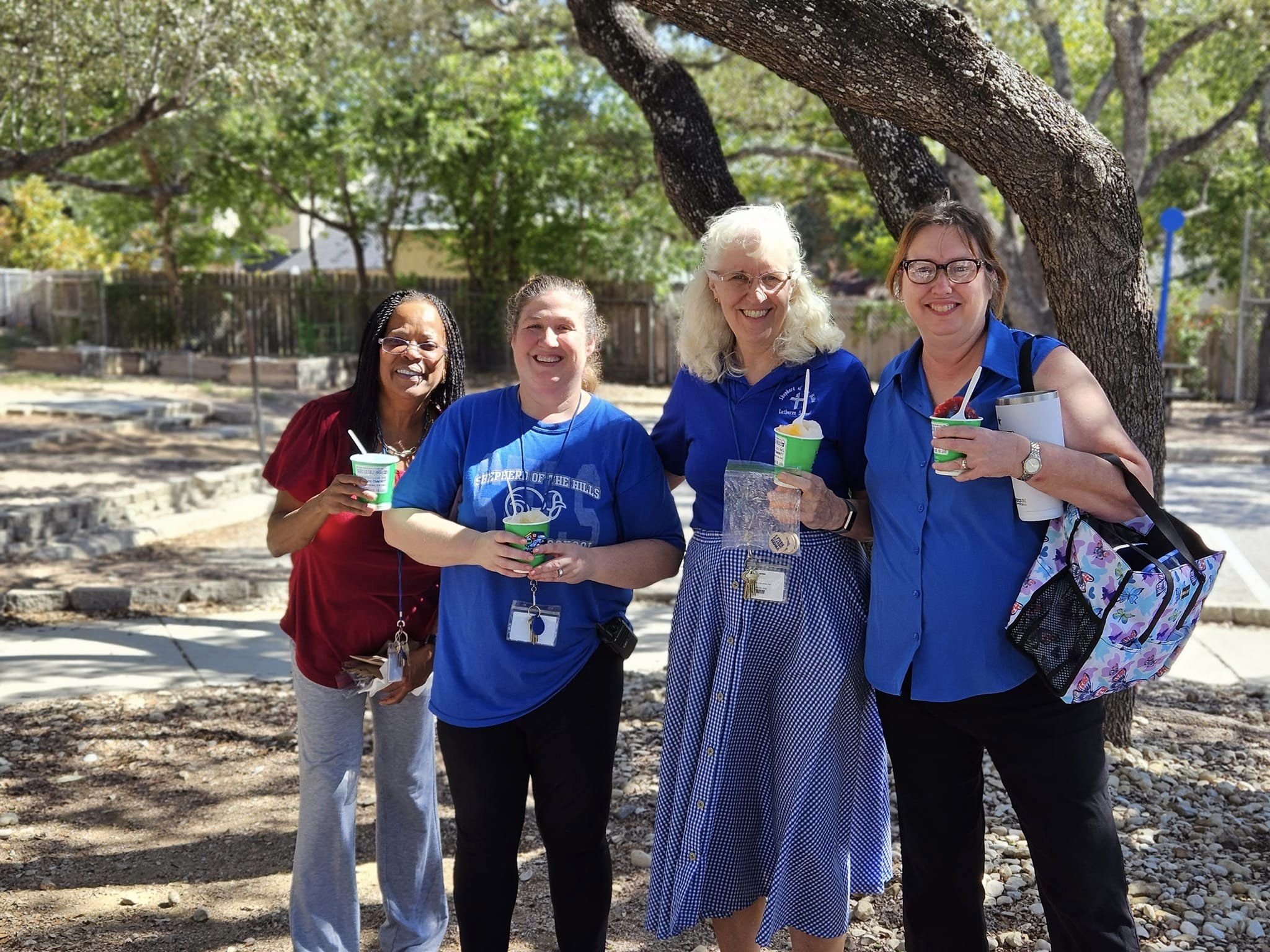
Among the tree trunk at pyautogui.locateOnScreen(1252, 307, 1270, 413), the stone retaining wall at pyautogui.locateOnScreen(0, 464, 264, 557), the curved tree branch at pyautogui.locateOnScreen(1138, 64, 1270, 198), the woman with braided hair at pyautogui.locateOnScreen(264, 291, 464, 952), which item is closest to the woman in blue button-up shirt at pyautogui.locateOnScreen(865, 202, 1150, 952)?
the woman with braided hair at pyautogui.locateOnScreen(264, 291, 464, 952)

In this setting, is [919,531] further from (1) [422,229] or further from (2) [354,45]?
(1) [422,229]

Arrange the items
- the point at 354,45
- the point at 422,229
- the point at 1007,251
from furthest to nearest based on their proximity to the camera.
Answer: the point at 422,229 → the point at 354,45 → the point at 1007,251

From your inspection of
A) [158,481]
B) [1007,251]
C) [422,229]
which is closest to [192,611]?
[158,481]

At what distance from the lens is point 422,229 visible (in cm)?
2561

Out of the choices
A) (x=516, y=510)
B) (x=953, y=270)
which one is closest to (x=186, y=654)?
(x=516, y=510)

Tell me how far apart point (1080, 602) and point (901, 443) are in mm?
500

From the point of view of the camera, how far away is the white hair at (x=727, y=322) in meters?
2.92

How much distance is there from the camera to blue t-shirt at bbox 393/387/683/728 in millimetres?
2848

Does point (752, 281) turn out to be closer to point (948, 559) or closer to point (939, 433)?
point (939, 433)

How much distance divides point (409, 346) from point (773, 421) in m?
0.94

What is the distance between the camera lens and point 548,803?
9.64 ft

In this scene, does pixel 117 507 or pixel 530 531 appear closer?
pixel 530 531

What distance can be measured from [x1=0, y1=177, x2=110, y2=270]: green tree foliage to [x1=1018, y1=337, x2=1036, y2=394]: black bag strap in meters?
31.3

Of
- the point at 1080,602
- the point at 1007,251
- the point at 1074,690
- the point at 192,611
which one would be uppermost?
the point at 1007,251
